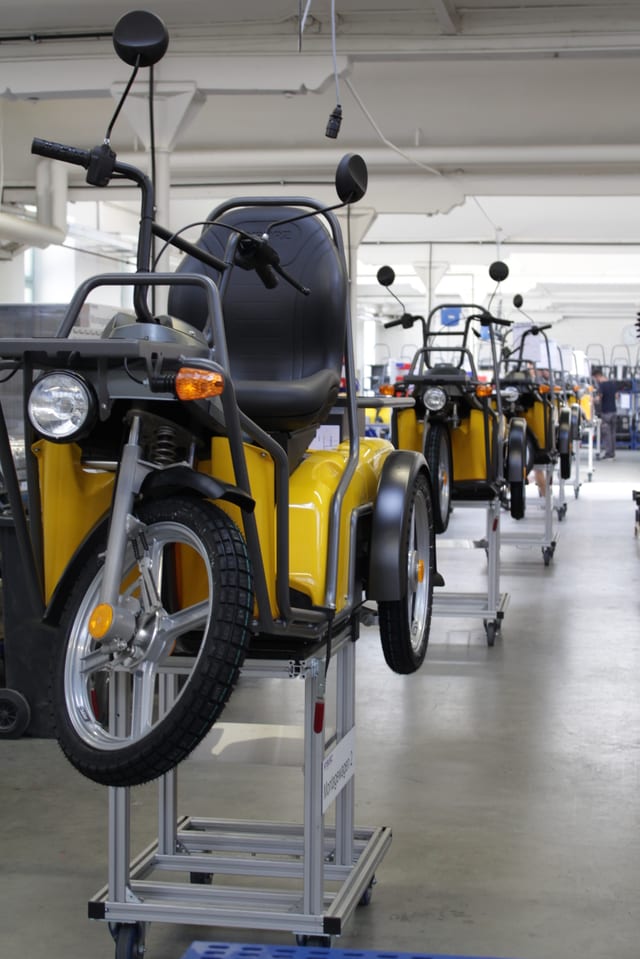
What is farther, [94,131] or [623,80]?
[94,131]

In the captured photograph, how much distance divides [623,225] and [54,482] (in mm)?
14990

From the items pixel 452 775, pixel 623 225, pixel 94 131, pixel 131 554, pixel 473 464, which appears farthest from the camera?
pixel 623 225

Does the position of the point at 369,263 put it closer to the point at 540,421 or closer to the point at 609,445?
the point at 609,445

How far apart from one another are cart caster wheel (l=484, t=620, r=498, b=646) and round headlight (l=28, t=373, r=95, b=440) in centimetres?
470

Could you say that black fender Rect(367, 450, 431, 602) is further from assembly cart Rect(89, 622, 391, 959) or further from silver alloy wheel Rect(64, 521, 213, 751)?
silver alloy wheel Rect(64, 521, 213, 751)

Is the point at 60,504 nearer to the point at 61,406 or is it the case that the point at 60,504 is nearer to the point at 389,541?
the point at 61,406

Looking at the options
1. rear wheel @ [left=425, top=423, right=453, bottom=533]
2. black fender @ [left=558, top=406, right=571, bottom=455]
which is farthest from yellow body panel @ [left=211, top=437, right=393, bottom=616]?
black fender @ [left=558, top=406, right=571, bottom=455]

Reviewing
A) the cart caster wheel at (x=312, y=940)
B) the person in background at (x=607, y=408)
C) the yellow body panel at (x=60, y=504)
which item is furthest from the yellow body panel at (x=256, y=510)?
the person in background at (x=607, y=408)

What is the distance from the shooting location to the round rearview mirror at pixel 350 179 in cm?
249

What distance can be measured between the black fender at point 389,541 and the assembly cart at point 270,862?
0.16 m

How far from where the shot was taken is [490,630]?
6531 millimetres

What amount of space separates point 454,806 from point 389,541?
→ 1.43m

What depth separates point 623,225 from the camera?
640 inches

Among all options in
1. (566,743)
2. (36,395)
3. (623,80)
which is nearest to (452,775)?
(566,743)
